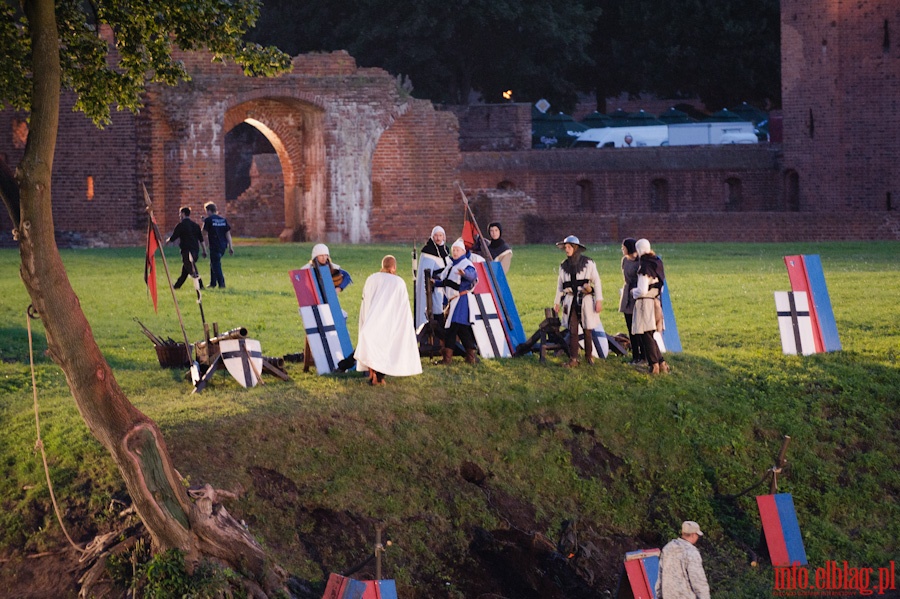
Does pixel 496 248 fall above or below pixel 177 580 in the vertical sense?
above

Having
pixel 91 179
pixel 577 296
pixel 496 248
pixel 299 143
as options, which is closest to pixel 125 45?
pixel 577 296

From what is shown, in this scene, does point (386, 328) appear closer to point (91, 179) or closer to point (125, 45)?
point (125, 45)

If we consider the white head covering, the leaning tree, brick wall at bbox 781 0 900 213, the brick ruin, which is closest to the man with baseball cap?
the leaning tree

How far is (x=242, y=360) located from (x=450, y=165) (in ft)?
81.6

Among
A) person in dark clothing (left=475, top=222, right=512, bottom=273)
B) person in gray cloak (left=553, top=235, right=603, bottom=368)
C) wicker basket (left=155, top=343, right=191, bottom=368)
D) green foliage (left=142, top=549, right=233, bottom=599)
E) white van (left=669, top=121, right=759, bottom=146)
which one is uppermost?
white van (left=669, top=121, right=759, bottom=146)

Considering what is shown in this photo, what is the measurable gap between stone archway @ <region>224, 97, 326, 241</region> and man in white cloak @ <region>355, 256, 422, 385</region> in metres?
22.0

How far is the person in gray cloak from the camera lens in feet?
48.3

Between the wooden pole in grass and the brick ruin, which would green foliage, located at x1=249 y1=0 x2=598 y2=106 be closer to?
the brick ruin

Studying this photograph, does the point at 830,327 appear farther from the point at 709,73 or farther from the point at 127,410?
the point at 709,73

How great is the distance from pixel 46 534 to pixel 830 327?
9.74m

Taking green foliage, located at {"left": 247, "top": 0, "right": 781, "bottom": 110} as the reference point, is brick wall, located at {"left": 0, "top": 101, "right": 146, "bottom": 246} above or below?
below

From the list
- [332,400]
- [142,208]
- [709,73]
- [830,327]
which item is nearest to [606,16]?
[709,73]

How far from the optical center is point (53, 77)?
Result: 32.2ft

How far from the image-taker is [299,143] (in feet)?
121
